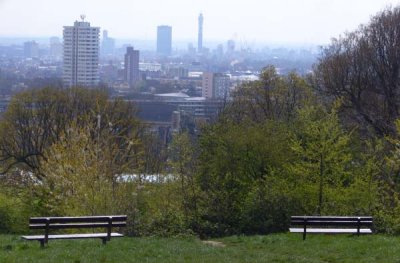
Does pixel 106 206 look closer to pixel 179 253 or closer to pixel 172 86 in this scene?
pixel 179 253

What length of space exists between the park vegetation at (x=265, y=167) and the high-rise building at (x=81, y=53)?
319ft

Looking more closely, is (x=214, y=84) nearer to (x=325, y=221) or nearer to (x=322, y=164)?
(x=322, y=164)

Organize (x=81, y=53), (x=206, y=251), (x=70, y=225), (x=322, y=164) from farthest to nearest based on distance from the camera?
(x=81, y=53)
(x=322, y=164)
(x=70, y=225)
(x=206, y=251)

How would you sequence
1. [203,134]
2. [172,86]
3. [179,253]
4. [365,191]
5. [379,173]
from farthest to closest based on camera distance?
[172,86]
[203,134]
[379,173]
[365,191]
[179,253]

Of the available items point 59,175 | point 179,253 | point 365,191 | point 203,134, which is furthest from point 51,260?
point 203,134

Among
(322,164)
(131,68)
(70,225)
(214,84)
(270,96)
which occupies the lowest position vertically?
(131,68)

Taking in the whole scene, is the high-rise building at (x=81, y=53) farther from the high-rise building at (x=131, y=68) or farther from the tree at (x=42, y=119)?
the tree at (x=42, y=119)

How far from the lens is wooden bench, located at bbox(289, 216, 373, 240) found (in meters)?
18.2

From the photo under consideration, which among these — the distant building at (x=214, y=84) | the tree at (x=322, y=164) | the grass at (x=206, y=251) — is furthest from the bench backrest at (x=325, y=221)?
→ the distant building at (x=214, y=84)

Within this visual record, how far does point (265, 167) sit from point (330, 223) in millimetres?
8760

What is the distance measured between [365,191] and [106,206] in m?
7.25

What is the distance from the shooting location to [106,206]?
23.7 meters

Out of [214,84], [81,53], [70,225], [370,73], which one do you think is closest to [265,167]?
[70,225]

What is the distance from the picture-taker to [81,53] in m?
141
